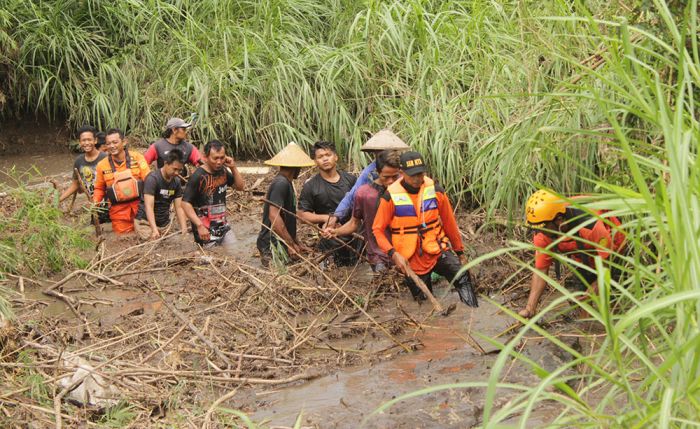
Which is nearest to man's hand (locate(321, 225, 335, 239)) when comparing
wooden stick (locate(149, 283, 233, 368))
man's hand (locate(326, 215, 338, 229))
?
man's hand (locate(326, 215, 338, 229))

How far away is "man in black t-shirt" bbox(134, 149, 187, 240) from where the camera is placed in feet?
29.2

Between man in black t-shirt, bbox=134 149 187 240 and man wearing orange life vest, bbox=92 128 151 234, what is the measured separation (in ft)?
0.37

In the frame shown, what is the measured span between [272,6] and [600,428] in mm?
9867

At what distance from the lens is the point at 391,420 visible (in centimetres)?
517

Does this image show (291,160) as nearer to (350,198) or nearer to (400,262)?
(350,198)

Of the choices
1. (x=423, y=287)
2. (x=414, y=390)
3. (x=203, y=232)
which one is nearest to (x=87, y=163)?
(x=203, y=232)

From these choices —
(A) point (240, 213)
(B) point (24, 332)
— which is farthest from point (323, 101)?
(B) point (24, 332)

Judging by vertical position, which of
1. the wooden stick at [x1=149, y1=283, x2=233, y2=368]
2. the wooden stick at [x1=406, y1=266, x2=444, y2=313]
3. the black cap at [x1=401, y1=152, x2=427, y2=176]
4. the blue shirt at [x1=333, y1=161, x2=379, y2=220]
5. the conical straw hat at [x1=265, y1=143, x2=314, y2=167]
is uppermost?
the black cap at [x1=401, y1=152, x2=427, y2=176]

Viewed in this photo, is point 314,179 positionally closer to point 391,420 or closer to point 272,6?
point 391,420

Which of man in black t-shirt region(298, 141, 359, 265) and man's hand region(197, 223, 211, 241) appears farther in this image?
man's hand region(197, 223, 211, 241)

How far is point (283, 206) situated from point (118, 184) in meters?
1.97

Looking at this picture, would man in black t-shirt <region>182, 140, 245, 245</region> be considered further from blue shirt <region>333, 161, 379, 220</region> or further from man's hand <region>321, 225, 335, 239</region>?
man's hand <region>321, 225, 335, 239</region>

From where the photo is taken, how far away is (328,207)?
8367mm

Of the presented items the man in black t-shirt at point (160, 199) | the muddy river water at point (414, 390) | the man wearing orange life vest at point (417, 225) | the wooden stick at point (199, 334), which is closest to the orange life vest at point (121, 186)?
the man in black t-shirt at point (160, 199)
